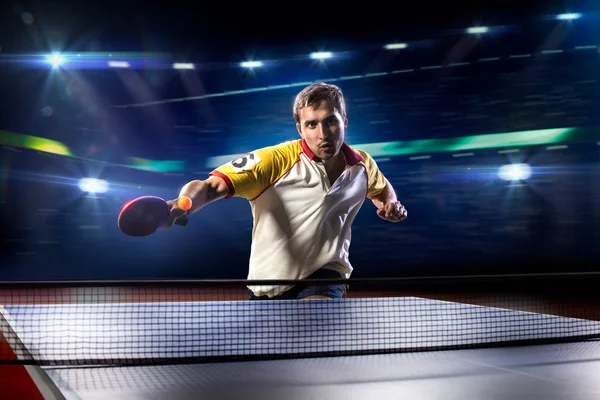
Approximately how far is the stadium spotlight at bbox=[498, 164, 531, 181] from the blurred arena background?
0.05 feet

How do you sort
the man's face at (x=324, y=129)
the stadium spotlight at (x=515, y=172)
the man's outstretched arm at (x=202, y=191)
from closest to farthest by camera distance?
the man's outstretched arm at (x=202, y=191) → the man's face at (x=324, y=129) → the stadium spotlight at (x=515, y=172)

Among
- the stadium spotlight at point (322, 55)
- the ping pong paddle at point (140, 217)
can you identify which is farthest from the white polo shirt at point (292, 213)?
the stadium spotlight at point (322, 55)

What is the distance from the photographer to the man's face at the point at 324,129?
229 cm

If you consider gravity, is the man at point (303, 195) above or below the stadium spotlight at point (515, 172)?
below

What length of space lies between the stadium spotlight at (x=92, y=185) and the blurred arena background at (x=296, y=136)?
0.07 feet

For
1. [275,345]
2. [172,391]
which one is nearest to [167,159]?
[275,345]

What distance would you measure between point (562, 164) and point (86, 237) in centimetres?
516

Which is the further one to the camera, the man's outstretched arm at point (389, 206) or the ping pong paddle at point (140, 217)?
the man's outstretched arm at point (389, 206)

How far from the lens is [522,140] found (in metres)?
5.91

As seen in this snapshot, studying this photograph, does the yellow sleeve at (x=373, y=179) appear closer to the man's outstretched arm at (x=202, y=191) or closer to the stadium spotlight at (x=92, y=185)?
the man's outstretched arm at (x=202, y=191)

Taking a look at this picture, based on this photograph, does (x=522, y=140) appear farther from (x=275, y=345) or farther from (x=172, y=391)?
(x=172, y=391)

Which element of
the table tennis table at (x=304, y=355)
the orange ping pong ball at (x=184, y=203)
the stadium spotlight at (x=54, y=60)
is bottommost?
the table tennis table at (x=304, y=355)

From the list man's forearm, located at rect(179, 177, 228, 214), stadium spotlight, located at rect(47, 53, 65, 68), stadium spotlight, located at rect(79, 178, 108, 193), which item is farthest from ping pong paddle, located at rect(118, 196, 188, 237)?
stadium spotlight, located at rect(47, 53, 65, 68)

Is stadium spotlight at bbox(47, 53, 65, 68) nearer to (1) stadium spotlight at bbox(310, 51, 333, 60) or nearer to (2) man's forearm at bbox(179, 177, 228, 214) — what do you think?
(1) stadium spotlight at bbox(310, 51, 333, 60)
